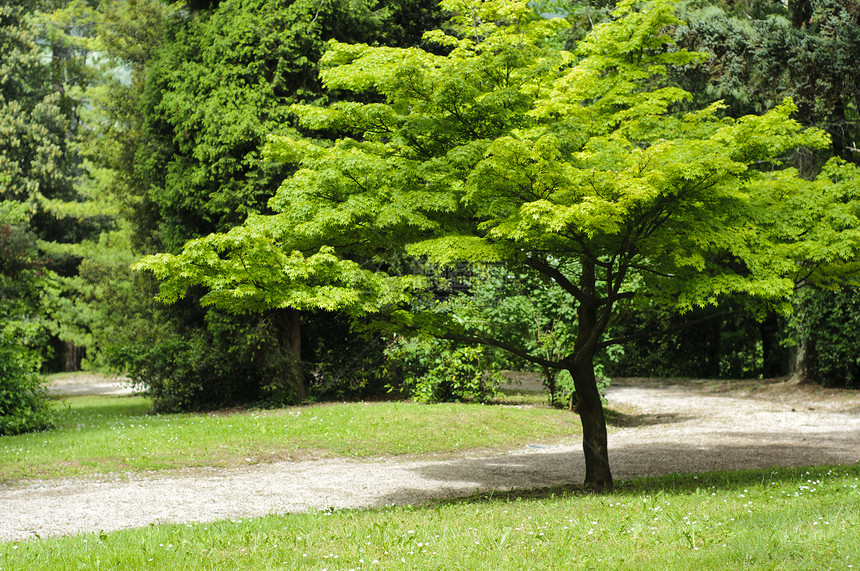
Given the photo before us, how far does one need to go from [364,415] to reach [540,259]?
21.9ft

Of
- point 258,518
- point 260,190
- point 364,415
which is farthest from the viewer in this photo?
point 260,190

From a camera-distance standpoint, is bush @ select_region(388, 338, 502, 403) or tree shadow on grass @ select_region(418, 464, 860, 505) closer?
tree shadow on grass @ select_region(418, 464, 860, 505)

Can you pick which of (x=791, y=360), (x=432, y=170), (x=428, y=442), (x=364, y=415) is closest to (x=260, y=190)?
(x=364, y=415)

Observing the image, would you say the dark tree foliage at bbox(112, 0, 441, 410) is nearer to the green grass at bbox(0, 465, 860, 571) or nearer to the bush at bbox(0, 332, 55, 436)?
the bush at bbox(0, 332, 55, 436)

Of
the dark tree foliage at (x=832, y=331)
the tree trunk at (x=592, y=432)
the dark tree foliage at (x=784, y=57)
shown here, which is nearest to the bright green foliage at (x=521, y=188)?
the tree trunk at (x=592, y=432)

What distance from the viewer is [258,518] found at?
684 cm

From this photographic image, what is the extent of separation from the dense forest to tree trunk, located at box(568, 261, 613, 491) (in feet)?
0.15

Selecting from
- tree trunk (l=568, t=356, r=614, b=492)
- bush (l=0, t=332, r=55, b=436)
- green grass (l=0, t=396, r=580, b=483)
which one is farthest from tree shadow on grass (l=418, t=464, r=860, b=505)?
bush (l=0, t=332, r=55, b=436)

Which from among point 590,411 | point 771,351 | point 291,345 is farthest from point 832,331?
point 291,345

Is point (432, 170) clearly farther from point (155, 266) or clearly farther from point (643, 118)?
point (155, 266)

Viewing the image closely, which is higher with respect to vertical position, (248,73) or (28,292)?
(248,73)

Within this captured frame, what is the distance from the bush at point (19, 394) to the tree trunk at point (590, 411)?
418 inches

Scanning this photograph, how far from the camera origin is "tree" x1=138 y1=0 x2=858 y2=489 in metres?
7.03

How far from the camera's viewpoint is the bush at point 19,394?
45.2 feet
